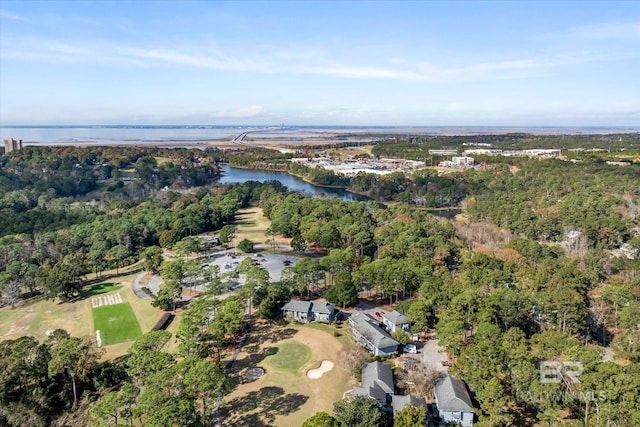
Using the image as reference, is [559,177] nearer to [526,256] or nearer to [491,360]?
[526,256]

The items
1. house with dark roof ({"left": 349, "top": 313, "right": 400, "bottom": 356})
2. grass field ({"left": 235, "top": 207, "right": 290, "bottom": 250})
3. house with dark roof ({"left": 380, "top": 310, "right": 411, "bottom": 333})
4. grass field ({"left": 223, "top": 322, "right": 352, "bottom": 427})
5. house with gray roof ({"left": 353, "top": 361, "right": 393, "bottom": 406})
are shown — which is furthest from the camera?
grass field ({"left": 235, "top": 207, "right": 290, "bottom": 250})

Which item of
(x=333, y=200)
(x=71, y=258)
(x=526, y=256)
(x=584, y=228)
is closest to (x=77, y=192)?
(x=71, y=258)

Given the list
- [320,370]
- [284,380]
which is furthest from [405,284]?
[284,380]

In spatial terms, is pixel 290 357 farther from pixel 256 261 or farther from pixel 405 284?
pixel 256 261

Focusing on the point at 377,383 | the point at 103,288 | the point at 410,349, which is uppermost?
the point at 377,383

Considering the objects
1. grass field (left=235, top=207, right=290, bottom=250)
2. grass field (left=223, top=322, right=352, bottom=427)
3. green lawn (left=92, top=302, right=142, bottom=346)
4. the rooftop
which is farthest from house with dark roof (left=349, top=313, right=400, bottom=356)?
grass field (left=235, top=207, right=290, bottom=250)

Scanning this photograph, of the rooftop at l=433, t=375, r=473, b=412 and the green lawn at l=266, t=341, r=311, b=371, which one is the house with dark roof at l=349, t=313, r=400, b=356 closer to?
the green lawn at l=266, t=341, r=311, b=371
